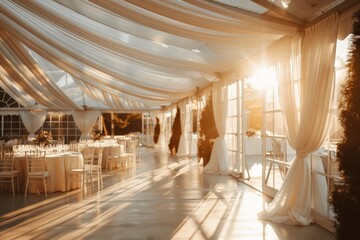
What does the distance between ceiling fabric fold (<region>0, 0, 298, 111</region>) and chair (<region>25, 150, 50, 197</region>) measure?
7.29 feet

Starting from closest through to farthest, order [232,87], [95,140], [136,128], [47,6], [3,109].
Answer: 1. [47,6]
2. [232,87]
3. [95,140]
4. [3,109]
5. [136,128]

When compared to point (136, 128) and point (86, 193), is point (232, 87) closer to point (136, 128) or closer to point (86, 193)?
point (86, 193)

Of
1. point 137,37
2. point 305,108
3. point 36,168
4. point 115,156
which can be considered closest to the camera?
point 305,108

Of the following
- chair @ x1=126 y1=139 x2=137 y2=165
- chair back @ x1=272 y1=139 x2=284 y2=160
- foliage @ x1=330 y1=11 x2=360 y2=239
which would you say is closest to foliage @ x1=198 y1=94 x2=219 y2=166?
chair @ x1=126 y1=139 x2=137 y2=165

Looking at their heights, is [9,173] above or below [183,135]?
below

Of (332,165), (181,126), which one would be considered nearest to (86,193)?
→ (332,165)

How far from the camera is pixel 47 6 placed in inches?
222

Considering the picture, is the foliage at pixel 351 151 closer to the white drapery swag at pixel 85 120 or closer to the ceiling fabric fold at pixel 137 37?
the ceiling fabric fold at pixel 137 37

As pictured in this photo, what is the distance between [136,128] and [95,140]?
11.5 m

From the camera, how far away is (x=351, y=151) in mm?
3215

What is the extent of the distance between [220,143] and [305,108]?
4747 mm

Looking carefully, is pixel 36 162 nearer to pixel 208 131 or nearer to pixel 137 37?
pixel 137 37

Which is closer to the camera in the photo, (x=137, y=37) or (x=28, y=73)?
(x=137, y=37)

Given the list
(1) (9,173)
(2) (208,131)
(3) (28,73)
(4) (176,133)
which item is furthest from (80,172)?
(4) (176,133)
